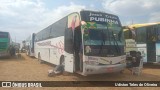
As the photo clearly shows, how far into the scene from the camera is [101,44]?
1088 cm

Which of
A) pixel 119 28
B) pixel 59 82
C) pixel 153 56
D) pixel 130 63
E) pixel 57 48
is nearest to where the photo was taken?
pixel 59 82

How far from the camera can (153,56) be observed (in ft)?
52.7

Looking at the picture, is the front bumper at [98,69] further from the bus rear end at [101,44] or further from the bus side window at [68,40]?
the bus side window at [68,40]

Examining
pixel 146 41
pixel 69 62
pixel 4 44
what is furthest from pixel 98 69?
pixel 4 44

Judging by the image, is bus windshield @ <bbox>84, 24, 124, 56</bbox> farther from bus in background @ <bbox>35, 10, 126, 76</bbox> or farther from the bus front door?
the bus front door

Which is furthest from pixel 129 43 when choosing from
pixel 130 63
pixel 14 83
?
pixel 14 83

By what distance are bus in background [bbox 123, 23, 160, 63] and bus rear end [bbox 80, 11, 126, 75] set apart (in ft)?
14.0

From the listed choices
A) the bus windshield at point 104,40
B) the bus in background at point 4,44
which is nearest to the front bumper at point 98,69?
the bus windshield at point 104,40

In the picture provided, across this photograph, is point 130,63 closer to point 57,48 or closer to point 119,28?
point 119,28

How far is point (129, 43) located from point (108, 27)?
5.61 meters

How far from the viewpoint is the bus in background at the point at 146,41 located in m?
15.9

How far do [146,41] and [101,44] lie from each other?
6.96m

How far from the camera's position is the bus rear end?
10508 millimetres

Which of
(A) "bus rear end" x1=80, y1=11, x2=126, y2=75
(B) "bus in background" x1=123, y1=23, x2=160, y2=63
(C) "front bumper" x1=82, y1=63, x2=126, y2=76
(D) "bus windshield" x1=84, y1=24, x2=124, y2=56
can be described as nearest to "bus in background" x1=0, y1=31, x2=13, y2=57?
(B) "bus in background" x1=123, y1=23, x2=160, y2=63
